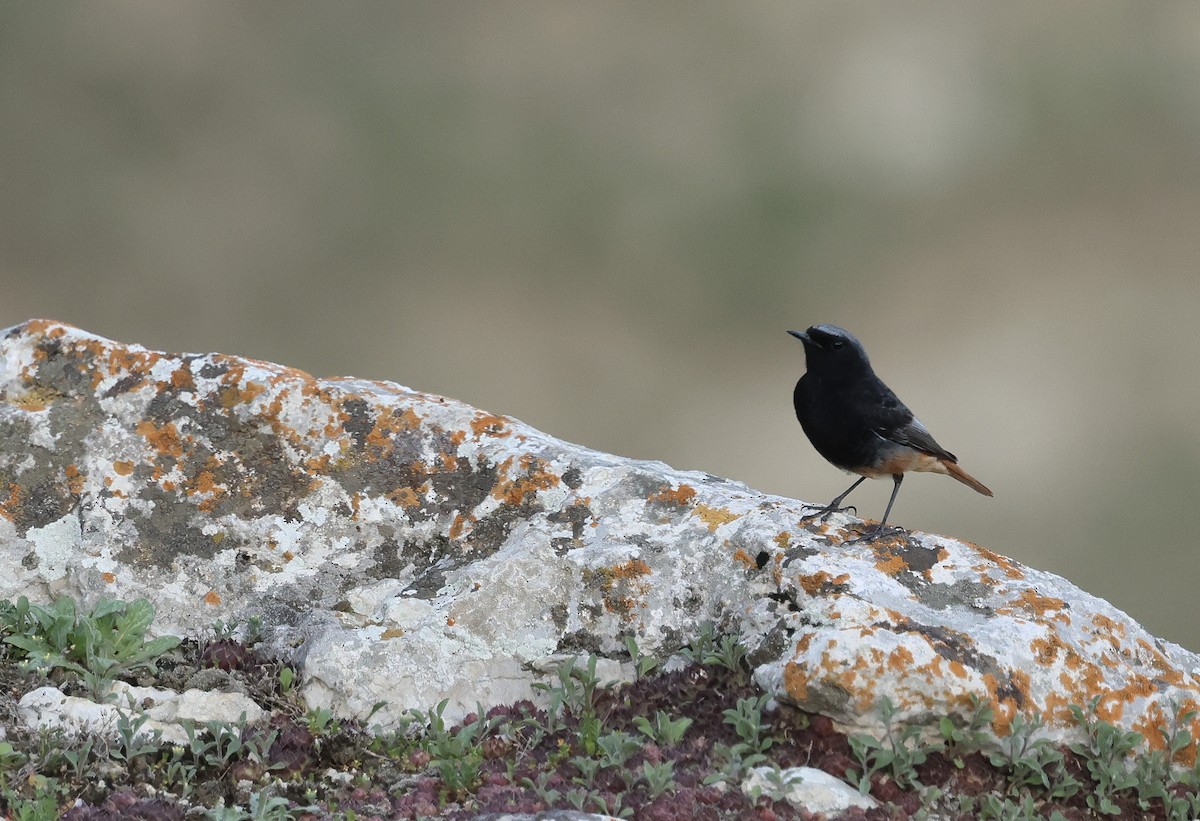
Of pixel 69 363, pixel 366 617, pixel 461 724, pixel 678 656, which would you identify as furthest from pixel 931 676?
pixel 69 363

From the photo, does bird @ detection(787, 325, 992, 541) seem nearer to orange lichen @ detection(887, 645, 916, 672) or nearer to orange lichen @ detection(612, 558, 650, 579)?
orange lichen @ detection(612, 558, 650, 579)

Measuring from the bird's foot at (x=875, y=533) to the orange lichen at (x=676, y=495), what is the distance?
971 mm

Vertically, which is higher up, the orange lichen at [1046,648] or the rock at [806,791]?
the orange lichen at [1046,648]

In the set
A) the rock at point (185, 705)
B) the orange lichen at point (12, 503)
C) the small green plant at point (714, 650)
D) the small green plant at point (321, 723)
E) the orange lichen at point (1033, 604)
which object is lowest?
the rock at point (185, 705)

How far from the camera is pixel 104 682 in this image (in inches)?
211

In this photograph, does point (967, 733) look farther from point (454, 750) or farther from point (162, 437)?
point (162, 437)

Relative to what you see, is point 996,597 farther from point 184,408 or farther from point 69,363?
point 69,363

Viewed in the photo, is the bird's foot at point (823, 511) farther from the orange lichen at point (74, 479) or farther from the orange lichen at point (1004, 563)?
the orange lichen at point (74, 479)

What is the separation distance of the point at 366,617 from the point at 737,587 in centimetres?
198

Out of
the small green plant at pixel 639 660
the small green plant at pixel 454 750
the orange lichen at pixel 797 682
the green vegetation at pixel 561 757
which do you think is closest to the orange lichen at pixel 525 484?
the small green plant at pixel 639 660

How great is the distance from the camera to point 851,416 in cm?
661

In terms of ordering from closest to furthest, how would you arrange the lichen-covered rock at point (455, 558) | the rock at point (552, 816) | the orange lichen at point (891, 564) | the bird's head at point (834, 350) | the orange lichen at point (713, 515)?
the rock at point (552, 816) → the lichen-covered rock at point (455, 558) → the orange lichen at point (891, 564) → the orange lichen at point (713, 515) → the bird's head at point (834, 350)

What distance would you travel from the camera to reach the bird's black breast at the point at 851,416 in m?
6.61

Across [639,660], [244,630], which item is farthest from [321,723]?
[639,660]
